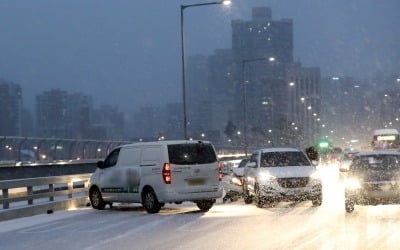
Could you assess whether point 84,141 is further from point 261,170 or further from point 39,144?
point 261,170

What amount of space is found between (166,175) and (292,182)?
150 inches

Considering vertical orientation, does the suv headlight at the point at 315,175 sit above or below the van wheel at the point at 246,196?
above

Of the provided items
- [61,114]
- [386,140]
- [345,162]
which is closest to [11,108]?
[61,114]

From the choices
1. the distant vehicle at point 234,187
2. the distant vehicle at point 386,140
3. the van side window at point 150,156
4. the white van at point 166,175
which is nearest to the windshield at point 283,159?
the distant vehicle at point 234,187

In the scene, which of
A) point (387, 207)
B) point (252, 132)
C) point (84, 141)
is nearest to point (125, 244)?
point (387, 207)

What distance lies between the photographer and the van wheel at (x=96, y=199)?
22.1 metres

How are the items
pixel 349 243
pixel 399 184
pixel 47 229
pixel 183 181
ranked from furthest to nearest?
1. pixel 183 181
2. pixel 399 184
3. pixel 47 229
4. pixel 349 243

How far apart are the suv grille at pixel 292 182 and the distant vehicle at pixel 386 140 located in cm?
5079

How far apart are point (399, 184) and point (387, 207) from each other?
2.57 m

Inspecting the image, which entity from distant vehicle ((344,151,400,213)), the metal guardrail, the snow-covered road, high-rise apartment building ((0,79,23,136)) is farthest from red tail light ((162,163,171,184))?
high-rise apartment building ((0,79,23,136))

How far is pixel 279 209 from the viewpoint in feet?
67.2

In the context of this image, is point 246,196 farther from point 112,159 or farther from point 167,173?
point 167,173

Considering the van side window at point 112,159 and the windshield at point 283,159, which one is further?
the windshield at point 283,159

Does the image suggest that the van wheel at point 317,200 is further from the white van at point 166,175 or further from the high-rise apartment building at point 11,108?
the high-rise apartment building at point 11,108
